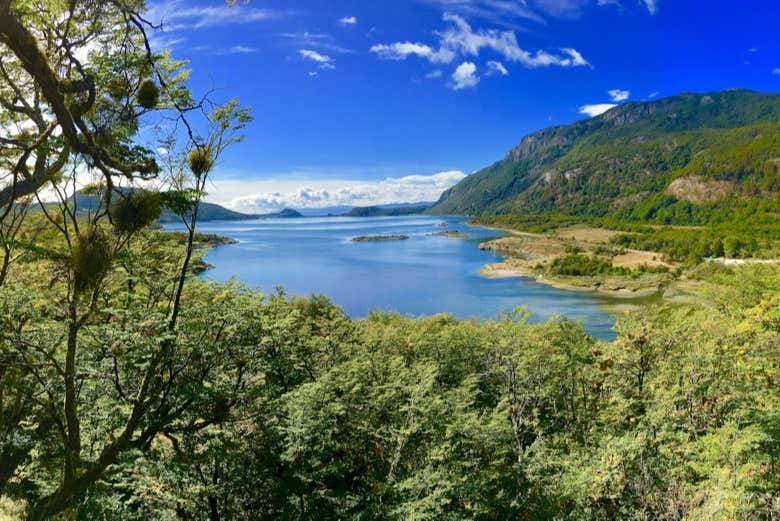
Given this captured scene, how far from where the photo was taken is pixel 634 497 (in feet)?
24.5

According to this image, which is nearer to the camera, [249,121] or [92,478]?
[92,478]

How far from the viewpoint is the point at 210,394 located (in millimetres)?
7305

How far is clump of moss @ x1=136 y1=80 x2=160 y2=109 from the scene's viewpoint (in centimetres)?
579

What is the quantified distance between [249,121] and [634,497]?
29.5 ft

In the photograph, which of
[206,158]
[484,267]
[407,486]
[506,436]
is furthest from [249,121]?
[484,267]

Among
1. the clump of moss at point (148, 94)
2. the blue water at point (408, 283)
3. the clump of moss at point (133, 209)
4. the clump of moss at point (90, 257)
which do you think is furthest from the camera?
the blue water at point (408, 283)

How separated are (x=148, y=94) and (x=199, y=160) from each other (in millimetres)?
1116

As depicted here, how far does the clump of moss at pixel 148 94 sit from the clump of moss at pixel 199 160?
0.87 meters

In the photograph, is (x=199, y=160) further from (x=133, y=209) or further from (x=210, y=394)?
(x=210, y=394)

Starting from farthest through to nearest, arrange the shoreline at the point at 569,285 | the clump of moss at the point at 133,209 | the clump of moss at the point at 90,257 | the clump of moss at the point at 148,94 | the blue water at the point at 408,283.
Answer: the shoreline at the point at 569,285
the blue water at the point at 408,283
the clump of moss at the point at 148,94
the clump of moss at the point at 133,209
the clump of moss at the point at 90,257

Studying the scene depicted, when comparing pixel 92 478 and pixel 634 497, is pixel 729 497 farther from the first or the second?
pixel 92 478

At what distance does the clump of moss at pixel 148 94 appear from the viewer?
228 inches

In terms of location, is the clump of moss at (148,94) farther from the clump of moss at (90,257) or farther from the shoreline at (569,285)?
the shoreline at (569,285)

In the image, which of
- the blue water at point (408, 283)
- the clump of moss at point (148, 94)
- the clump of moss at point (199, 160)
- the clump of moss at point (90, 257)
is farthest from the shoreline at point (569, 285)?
the clump of moss at point (90, 257)
